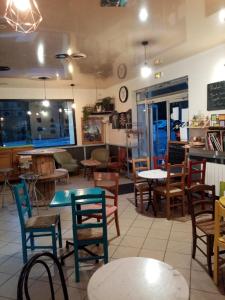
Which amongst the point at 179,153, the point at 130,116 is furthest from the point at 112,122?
the point at 179,153

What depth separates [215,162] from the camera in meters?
4.54

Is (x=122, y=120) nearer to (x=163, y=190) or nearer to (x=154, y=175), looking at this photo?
(x=154, y=175)

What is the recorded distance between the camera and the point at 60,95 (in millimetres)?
8133

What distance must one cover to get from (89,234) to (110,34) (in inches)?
102

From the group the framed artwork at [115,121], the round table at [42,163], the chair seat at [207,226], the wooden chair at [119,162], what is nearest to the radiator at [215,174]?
the chair seat at [207,226]

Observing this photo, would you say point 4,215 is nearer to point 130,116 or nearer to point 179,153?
point 179,153

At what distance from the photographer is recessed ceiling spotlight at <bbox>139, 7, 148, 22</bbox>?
271cm

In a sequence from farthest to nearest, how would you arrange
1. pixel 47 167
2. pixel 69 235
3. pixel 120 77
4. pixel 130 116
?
pixel 130 116
pixel 120 77
pixel 47 167
pixel 69 235

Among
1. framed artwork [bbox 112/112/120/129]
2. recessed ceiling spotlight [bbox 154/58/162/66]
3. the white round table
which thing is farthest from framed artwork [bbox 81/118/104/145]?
the white round table

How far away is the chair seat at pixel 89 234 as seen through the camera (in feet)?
8.59

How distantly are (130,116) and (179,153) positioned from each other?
7.34 feet

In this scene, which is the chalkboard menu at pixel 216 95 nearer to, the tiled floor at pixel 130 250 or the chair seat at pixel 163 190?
the chair seat at pixel 163 190

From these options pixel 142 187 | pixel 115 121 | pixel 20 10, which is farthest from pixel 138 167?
pixel 20 10

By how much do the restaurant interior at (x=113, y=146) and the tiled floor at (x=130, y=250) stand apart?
0.02m
